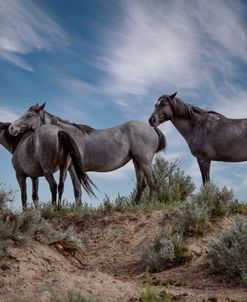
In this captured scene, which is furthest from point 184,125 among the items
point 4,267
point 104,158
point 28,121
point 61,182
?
point 4,267

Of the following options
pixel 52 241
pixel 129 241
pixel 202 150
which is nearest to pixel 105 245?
pixel 129 241

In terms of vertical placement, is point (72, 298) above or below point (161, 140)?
below

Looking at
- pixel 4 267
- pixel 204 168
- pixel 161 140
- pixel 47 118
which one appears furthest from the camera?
pixel 161 140

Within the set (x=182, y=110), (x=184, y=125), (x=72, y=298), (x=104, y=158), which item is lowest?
(x=72, y=298)

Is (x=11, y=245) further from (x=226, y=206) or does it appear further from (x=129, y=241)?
(x=226, y=206)

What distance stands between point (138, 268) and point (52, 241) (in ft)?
6.10

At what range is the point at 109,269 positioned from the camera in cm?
890

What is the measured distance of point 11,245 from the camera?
712 cm

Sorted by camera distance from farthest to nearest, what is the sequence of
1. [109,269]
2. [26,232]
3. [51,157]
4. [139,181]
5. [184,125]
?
[184,125] → [139,181] → [51,157] → [109,269] → [26,232]

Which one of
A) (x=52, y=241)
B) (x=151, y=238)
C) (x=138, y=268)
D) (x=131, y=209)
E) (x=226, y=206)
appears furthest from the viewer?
(x=131, y=209)

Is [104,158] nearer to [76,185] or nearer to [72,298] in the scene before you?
[76,185]

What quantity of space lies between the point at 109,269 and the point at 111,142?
14.6 feet

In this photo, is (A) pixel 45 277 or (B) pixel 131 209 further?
(B) pixel 131 209

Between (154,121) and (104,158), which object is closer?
(104,158)
